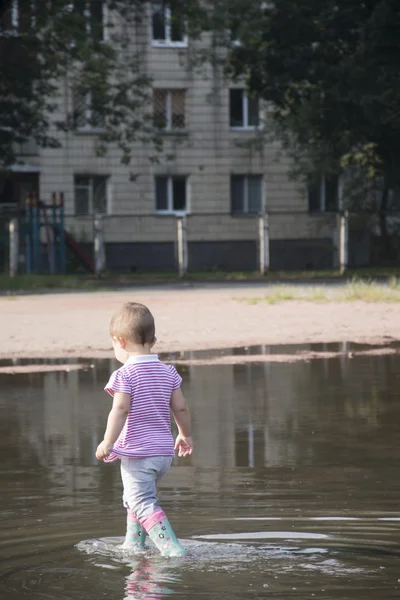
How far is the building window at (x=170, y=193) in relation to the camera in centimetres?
5225

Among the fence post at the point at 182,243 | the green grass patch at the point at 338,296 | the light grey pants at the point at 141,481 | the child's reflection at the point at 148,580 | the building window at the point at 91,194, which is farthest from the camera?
the building window at the point at 91,194

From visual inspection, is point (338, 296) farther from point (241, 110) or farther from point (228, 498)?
point (241, 110)

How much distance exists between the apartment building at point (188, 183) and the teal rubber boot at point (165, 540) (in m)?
43.7

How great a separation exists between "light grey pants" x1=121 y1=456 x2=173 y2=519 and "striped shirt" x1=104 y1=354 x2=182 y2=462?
Result: 34 millimetres

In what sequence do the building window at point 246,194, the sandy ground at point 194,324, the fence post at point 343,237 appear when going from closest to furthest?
1. the sandy ground at point 194,324
2. the fence post at point 343,237
3. the building window at point 246,194

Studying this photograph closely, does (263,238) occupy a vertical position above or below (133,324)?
below

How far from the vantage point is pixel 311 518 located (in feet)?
21.5

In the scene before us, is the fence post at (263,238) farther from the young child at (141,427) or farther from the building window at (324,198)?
the young child at (141,427)

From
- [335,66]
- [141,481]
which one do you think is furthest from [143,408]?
[335,66]

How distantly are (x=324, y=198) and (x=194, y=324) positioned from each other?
34.2m

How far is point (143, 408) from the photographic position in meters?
5.77

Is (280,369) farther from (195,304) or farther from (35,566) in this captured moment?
(195,304)

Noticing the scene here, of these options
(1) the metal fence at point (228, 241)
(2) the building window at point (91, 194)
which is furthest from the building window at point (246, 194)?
(2) the building window at point (91, 194)

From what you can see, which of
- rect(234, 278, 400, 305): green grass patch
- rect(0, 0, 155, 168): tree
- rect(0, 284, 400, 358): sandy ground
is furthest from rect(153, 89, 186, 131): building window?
rect(234, 278, 400, 305): green grass patch
